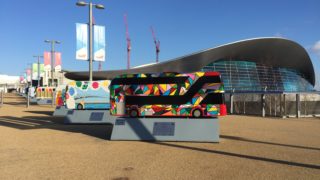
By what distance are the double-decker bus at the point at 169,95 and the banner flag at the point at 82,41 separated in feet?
30.9

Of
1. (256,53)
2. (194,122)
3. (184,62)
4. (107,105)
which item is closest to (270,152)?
(194,122)

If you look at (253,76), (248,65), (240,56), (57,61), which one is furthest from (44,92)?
(248,65)

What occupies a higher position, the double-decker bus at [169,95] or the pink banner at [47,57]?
the pink banner at [47,57]

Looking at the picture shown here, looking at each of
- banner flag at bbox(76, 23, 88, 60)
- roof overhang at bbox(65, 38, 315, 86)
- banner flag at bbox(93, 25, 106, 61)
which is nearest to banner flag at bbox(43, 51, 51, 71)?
banner flag at bbox(93, 25, 106, 61)

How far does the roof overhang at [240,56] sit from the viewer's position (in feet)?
183

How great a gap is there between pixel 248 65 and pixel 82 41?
4710cm

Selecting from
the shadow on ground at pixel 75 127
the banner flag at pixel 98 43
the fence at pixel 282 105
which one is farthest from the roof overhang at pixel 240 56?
the shadow on ground at pixel 75 127

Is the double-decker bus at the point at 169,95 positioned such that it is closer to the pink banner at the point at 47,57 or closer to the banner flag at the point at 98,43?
the banner flag at the point at 98,43

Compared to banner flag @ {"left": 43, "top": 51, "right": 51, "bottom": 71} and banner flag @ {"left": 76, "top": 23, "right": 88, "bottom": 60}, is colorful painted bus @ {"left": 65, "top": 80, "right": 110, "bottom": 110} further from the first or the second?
banner flag @ {"left": 43, "top": 51, "right": 51, "bottom": 71}

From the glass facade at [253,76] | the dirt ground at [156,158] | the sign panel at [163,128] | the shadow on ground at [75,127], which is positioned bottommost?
the dirt ground at [156,158]

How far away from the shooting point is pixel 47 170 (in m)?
6.76

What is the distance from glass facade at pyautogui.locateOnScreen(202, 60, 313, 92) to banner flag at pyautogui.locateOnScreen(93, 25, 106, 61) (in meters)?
35.3

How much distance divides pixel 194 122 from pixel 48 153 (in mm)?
4763

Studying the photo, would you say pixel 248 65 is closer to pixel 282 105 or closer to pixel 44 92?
pixel 44 92
